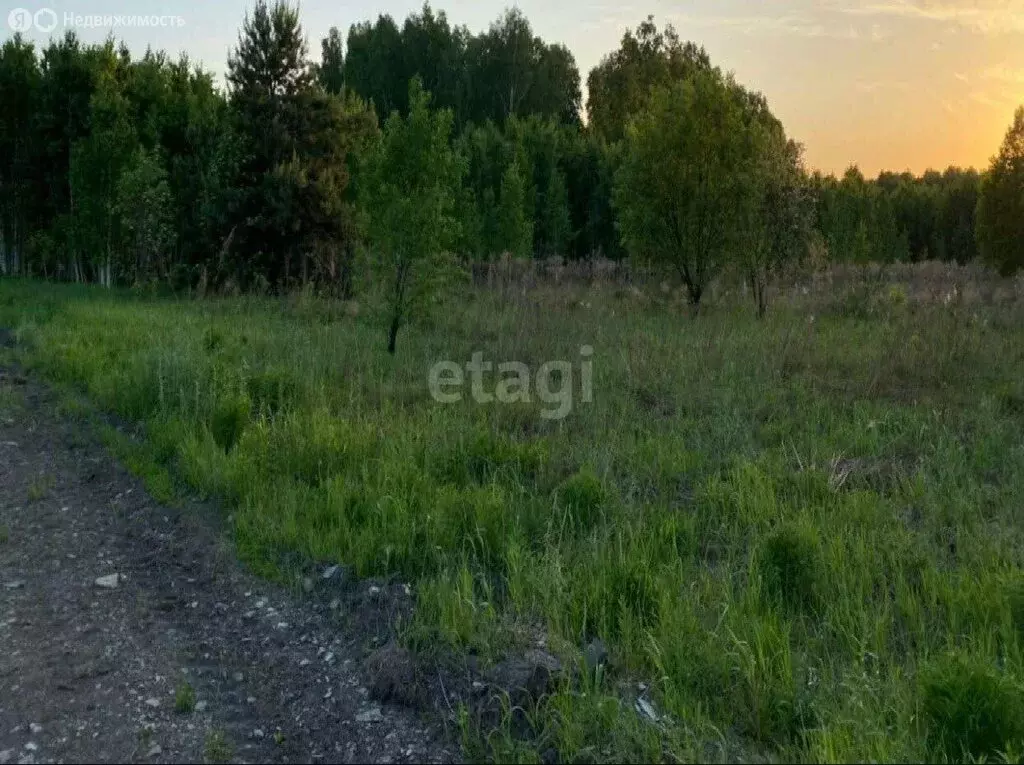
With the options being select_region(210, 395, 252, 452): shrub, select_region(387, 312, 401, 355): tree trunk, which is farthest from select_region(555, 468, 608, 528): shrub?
select_region(387, 312, 401, 355): tree trunk

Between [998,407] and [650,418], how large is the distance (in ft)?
10.8

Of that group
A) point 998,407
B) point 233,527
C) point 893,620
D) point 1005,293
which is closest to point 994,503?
point 893,620

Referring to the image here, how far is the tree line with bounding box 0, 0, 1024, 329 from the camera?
58.6ft

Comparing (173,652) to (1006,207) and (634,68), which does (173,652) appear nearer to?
(1006,207)

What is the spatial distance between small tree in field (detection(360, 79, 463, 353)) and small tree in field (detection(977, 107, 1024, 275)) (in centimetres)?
2161

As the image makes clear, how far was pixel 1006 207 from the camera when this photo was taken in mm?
27266

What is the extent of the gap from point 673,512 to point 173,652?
298cm

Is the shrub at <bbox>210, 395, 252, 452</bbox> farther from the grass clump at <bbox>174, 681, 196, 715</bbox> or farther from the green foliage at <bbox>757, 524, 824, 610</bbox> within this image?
the green foliage at <bbox>757, 524, 824, 610</bbox>

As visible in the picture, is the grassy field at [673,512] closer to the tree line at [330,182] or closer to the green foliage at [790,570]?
the green foliage at [790,570]

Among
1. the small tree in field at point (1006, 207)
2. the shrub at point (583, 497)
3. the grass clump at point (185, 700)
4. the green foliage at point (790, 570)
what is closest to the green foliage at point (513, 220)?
the small tree in field at point (1006, 207)

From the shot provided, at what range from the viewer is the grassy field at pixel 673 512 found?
3500 mm

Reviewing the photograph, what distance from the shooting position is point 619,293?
20766 millimetres

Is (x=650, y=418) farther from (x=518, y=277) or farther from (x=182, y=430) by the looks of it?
(x=518, y=277)

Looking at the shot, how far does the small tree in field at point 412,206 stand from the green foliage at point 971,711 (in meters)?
9.33
